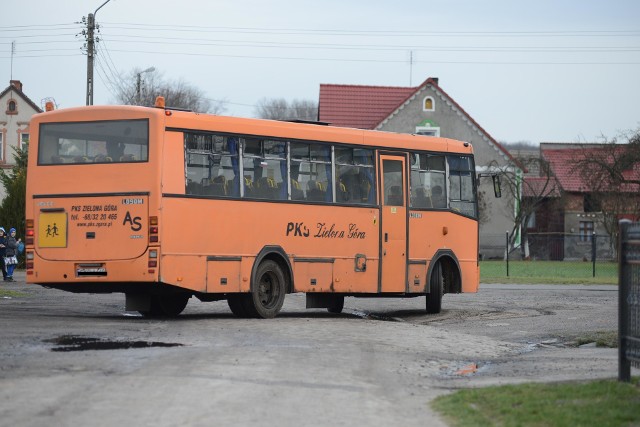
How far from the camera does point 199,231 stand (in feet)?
67.4

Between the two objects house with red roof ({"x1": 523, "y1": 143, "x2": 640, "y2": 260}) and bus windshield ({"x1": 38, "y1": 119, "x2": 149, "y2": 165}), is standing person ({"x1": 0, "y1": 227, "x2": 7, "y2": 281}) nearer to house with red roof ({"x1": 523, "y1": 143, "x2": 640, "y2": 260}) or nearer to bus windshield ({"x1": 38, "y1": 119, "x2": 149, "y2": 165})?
bus windshield ({"x1": 38, "y1": 119, "x2": 149, "y2": 165})

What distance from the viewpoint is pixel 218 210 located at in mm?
20938

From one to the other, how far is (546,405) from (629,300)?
222cm

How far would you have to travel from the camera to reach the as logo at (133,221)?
1988 cm

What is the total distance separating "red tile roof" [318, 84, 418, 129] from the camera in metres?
79.6

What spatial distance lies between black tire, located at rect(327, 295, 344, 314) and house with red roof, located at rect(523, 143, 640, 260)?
38.8 m

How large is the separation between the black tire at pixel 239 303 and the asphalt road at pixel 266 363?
10.8 inches

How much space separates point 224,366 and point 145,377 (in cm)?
138

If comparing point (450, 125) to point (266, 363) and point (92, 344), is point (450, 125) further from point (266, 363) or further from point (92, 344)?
point (266, 363)

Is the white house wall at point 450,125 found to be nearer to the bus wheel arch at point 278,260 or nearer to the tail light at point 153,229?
the bus wheel arch at point 278,260

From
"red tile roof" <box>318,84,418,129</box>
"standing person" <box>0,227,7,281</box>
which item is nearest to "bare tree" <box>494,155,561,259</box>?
"red tile roof" <box>318,84,418,129</box>

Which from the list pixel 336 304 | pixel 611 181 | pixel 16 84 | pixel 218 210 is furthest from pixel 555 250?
pixel 218 210

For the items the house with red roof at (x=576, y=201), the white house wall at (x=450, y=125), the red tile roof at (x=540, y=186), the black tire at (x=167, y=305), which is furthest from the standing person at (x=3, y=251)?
the red tile roof at (x=540, y=186)

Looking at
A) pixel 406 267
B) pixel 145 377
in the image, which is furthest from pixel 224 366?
pixel 406 267
